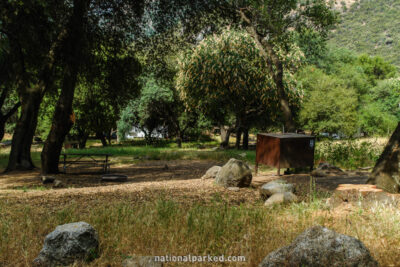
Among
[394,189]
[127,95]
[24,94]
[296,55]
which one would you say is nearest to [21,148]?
[24,94]

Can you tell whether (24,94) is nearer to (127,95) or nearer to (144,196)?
(127,95)

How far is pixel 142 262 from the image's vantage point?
3742 millimetres

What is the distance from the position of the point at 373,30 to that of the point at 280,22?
116m

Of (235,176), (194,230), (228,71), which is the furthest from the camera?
(228,71)

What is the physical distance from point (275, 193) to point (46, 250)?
4.50 m

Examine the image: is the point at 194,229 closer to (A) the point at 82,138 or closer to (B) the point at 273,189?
(B) the point at 273,189

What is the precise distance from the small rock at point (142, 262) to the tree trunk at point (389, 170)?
585cm

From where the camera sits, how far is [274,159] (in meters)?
11.3

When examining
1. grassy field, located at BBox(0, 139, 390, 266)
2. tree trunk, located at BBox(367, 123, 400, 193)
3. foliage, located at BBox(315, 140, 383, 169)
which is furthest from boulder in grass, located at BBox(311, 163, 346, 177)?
grassy field, located at BBox(0, 139, 390, 266)

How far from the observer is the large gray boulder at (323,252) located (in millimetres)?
3139

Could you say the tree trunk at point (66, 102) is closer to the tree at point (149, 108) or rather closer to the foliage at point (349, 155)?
the foliage at point (349, 155)

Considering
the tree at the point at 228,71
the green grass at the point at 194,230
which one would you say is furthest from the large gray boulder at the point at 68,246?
the tree at the point at 228,71

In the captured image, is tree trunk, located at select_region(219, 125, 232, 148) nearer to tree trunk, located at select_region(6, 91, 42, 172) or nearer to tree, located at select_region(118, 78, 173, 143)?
tree, located at select_region(118, 78, 173, 143)

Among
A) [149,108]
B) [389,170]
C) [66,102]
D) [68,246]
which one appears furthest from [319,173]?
[149,108]
